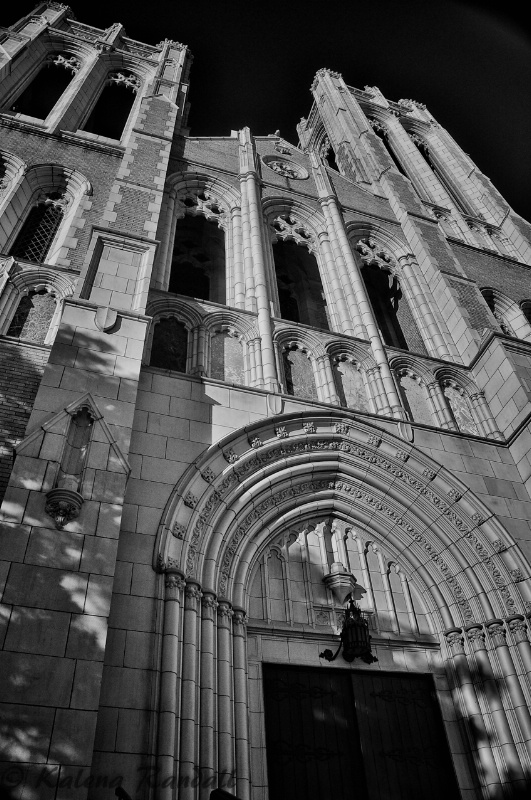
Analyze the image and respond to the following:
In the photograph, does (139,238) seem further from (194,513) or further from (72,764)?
(72,764)

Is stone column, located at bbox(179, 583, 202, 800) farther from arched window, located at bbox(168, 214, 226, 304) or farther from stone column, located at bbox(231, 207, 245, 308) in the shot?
arched window, located at bbox(168, 214, 226, 304)

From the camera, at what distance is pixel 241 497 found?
7.85 meters

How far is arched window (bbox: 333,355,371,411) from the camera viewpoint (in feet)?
33.2

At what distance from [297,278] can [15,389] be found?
27.5ft

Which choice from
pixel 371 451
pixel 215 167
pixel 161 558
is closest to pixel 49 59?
pixel 215 167

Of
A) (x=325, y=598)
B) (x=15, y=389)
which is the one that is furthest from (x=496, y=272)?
(x=15, y=389)

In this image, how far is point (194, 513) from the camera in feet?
23.6

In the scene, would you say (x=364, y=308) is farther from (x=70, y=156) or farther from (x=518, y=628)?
(x=70, y=156)

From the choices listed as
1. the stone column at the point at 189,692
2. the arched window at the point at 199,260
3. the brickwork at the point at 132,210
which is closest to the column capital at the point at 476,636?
the stone column at the point at 189,692

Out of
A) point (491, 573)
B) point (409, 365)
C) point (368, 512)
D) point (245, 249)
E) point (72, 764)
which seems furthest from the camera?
point (245, 249)

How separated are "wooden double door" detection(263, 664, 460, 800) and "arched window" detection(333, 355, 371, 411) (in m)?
4.19

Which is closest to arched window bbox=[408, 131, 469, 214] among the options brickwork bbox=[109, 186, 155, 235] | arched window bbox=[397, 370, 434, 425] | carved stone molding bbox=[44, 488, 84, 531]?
arched window bbox=[397, 370, 434, 425]

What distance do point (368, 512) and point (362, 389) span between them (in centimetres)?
241

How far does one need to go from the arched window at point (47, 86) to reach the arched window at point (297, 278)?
7626 mm
